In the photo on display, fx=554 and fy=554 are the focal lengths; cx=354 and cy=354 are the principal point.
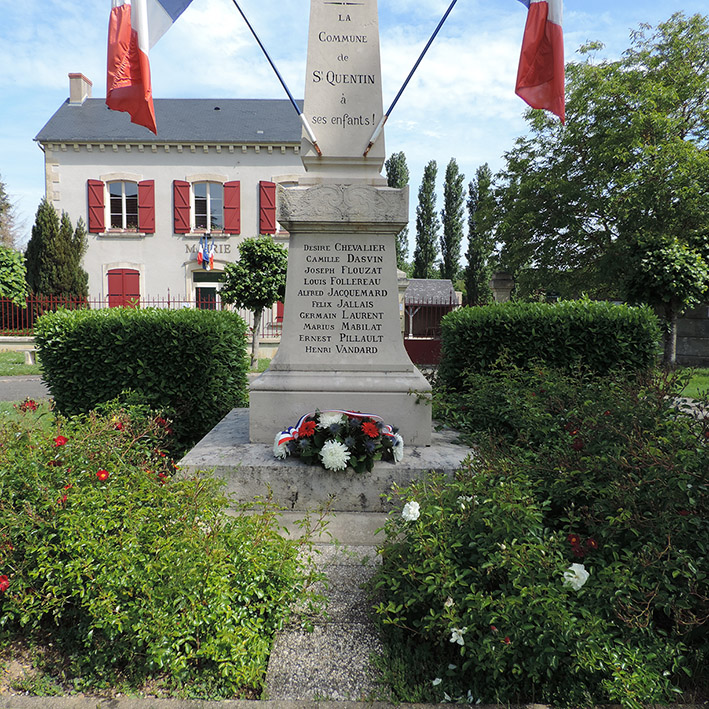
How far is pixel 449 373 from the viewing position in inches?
274

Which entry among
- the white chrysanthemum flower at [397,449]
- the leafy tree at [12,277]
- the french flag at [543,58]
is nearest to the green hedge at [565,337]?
the french flag at [543,58]

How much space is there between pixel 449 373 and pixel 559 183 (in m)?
13.2

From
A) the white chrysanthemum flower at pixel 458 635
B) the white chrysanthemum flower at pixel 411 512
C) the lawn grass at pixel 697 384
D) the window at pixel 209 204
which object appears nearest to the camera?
the white chrysanthemum flower at pixel 458 635

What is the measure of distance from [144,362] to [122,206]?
813 inches

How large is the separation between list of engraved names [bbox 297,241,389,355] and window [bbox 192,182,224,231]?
20.6 meters

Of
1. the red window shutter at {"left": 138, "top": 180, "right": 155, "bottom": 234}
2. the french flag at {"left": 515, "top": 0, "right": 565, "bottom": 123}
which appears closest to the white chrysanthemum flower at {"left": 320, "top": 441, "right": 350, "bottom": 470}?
the french flag at {"left": 515, "top": 0, "right": 565, "bottom": 123}

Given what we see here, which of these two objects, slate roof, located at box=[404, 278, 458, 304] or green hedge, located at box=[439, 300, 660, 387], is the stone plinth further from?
slate roof, located at box=[404, 278, 458, 304]

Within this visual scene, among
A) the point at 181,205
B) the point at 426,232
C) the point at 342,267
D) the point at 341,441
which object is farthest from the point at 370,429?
the point at 426,232

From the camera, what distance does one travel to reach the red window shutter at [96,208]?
77.2ft

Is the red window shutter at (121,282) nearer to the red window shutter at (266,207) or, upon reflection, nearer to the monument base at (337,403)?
the red window shutter at (266,207)

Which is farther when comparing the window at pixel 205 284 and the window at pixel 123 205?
the window at pixel 205 284

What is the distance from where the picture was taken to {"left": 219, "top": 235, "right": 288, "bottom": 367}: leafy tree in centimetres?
1539

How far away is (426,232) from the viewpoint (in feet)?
130

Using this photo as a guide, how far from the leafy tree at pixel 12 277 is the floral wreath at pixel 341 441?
17.3 metres
